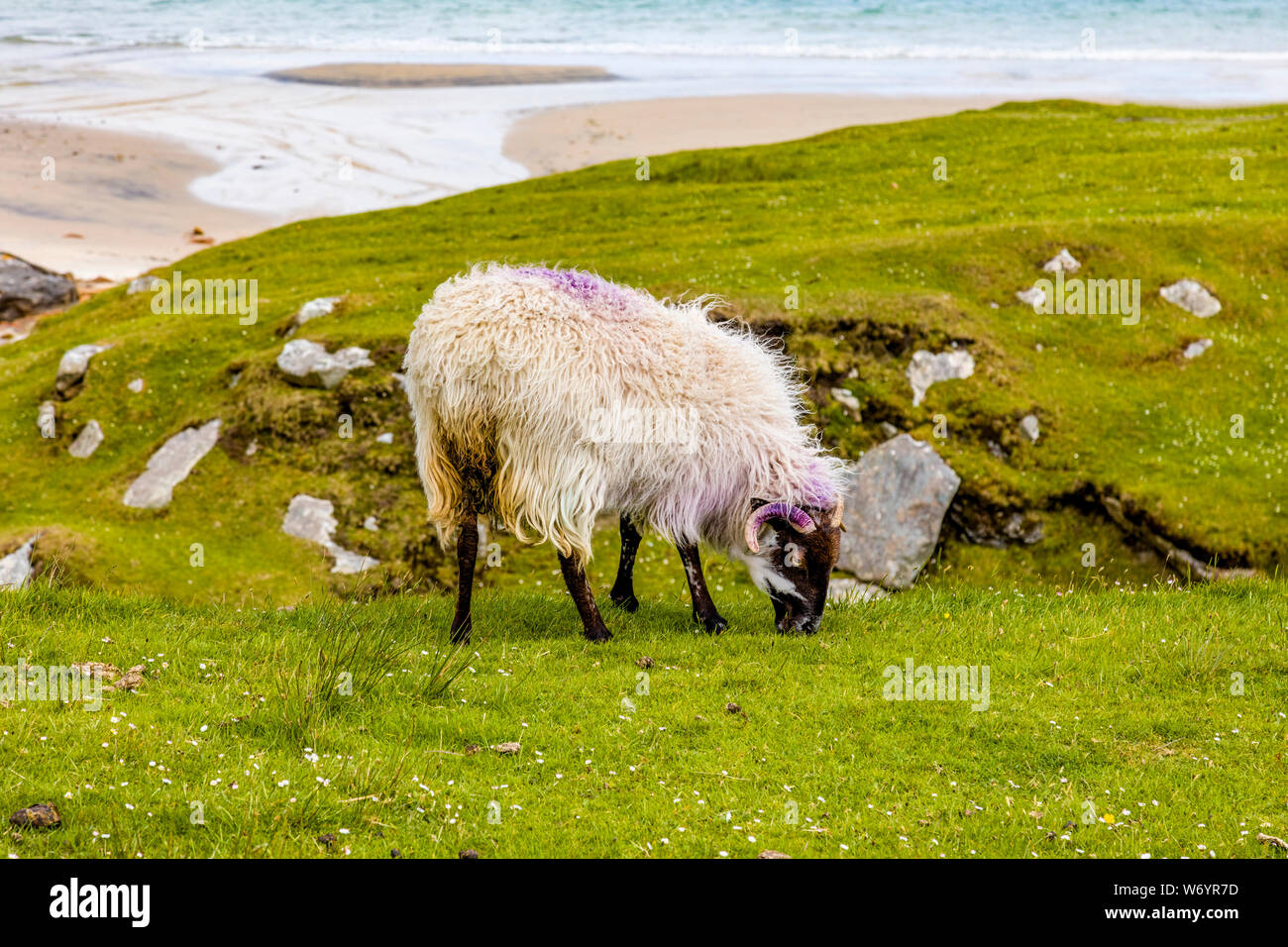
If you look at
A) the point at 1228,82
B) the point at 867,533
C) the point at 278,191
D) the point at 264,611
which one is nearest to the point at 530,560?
the point at 867,533

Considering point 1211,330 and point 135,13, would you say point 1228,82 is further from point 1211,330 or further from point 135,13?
point 135,13

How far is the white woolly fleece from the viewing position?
497 inches

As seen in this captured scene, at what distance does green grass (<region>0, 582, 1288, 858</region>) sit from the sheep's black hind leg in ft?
0.93

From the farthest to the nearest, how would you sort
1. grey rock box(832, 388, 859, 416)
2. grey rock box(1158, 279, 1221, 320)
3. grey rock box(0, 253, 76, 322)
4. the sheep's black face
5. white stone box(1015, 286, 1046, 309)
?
grey rock box(0, 253, 76, 322) → white stone box(1015, 286, 1046, 309) → grey rock box(1158, 279, 1221, 320) → grey rock box(832, 388, 859, 416) → the sheep's black face

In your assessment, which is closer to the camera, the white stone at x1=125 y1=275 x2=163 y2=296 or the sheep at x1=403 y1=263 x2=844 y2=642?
the sheep at x1=403 y1=263 x2=844 y2=642

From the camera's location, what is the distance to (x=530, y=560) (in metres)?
21.6

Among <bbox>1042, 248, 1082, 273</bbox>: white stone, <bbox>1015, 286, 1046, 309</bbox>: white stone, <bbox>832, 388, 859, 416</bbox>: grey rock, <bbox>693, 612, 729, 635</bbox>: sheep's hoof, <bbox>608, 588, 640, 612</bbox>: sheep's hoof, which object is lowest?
<bbox>608, 588, 640, 612</bbox>: sheep's hoof

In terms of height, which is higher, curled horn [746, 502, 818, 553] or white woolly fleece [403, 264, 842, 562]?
white woolly fleece [403, 264, 842, 562]

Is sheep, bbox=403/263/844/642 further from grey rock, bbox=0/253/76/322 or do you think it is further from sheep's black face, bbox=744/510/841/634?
grey rock, bbox=0/253/76/322

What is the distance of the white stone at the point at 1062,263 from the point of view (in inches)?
1024

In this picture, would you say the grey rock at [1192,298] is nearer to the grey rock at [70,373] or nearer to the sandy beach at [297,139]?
the grey rock at [70,373]

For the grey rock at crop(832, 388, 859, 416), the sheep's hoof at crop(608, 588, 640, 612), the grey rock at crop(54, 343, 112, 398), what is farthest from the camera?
the grey rock at crop(54, 343, 112, 398)

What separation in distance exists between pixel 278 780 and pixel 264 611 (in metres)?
5.69

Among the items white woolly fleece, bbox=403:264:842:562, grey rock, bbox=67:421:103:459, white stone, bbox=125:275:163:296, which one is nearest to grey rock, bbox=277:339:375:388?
grey rock, bbox=67:421:103:459
